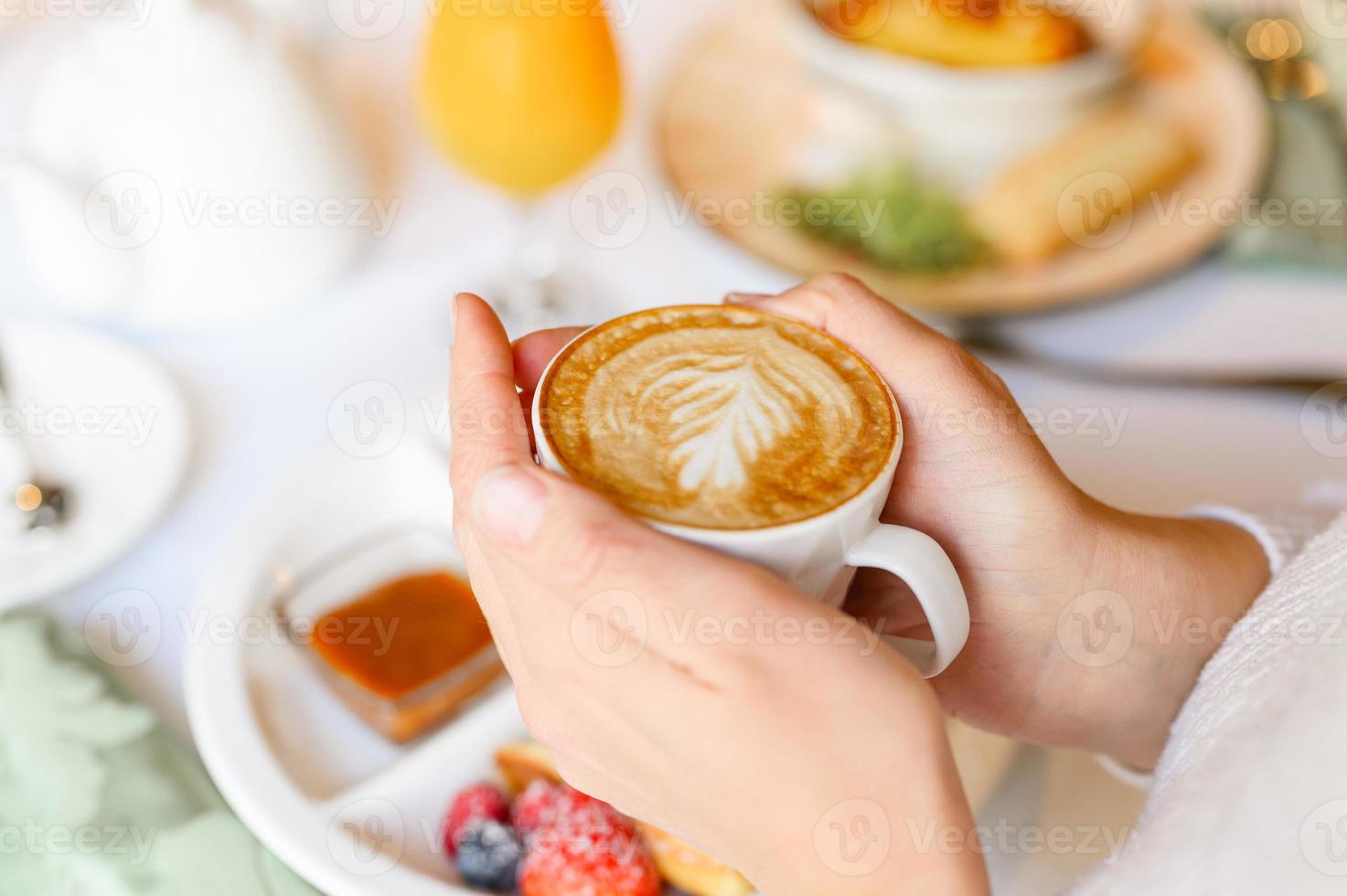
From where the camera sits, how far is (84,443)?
3.48 ft

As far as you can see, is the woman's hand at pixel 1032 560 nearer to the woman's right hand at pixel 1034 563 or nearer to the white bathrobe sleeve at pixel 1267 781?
the woman's right hand at pixel 1034 563

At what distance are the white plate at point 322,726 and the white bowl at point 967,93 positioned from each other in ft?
2.36

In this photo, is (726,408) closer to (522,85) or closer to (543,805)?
(543,805)

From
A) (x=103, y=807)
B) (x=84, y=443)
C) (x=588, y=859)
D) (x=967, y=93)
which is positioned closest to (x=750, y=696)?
(x=588, y=859)

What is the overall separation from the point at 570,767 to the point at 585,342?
0.28 m

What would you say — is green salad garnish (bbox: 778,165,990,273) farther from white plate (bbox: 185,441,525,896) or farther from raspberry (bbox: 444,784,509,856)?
raspberry (bbox: 444,784,509,856)

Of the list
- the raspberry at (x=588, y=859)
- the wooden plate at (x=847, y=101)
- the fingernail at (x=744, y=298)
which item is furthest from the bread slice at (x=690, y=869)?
the wooden plate at (x=847, y=101)

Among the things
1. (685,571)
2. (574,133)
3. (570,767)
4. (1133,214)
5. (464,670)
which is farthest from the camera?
(1133,214)

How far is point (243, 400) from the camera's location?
45.6 inches

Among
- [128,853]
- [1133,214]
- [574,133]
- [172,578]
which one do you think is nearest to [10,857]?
[128,853]

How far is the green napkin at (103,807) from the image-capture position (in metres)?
0.73

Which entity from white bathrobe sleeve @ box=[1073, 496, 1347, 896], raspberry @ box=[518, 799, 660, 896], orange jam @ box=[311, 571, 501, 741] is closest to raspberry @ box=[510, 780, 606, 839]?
raspberry @ box=[518, 799, 660, 896]

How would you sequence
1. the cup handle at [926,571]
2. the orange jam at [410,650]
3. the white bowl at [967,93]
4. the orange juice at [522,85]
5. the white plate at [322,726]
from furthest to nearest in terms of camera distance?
the white bowl at [967,93] < the orange juice at [522,85] < the orange jam at [410,650] < the white plate at [322,726] < the cup handle at [926,571]

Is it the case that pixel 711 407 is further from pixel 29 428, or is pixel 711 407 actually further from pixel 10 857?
pixel 29 428
